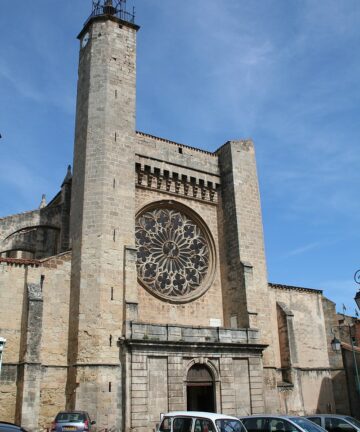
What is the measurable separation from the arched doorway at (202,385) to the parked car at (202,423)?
801 cm

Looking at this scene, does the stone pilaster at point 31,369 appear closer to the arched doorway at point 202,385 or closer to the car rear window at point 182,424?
the arched doorway at point 202,385

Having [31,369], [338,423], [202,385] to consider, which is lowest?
[338,423]

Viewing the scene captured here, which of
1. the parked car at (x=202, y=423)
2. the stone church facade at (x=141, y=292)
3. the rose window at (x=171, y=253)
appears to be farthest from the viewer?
the rose window at (x=171, y=253)

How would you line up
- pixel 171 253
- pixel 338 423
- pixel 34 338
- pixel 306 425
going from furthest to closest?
pixel 171 253 → pixel 34 338 → pixel 338 423 → pixel 306 425

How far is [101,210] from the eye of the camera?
19.1 meters

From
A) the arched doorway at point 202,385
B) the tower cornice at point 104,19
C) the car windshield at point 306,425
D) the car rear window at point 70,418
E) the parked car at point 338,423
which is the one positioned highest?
the tower cornice at point 104,19

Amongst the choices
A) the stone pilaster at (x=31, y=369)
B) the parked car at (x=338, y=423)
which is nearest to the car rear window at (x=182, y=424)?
the parked car at (x=338, y=423)

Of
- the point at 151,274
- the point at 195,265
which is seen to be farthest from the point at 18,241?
the point at 195,265

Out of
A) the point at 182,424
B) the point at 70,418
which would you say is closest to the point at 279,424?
→ the point at 182,424

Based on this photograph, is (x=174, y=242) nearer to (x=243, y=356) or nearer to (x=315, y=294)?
(x=243, y=356)

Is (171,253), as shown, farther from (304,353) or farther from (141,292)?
(304,353)

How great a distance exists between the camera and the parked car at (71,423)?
43.0 feet

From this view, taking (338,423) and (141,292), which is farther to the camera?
(141,292)

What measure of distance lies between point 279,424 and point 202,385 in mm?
7713
